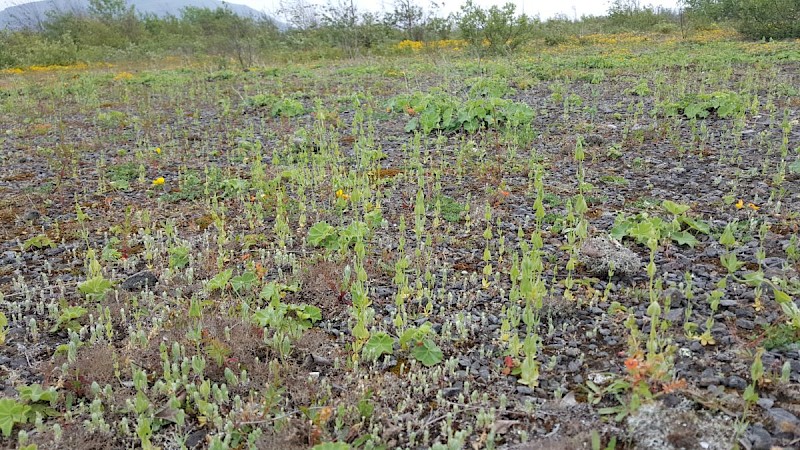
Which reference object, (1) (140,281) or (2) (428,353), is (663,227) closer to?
(2) (428,353)

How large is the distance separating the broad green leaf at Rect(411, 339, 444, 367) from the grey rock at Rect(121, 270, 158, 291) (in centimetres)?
202

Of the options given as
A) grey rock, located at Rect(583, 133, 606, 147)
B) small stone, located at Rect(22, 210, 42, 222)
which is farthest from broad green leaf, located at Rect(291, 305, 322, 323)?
grey rock, located at Rect(583, 133, 606, 147)

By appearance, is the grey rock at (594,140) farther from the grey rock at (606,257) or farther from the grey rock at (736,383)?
the grey rock at (736,383)

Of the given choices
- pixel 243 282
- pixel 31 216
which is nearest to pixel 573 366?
pixel 243 282

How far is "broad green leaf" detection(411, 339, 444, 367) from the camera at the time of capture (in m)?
2.99

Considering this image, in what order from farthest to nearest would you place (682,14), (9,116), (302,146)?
(682,14) < (9,116) < (302,146)

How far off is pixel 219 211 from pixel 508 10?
13.3 m

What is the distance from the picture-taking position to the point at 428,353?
119 inches

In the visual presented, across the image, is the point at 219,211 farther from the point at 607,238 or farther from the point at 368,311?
the point at 607,238

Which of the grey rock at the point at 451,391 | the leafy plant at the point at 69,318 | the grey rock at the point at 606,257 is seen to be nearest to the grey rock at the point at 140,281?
the leafy plant at the point at 69,318

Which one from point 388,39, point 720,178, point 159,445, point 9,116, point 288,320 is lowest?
point 159,445

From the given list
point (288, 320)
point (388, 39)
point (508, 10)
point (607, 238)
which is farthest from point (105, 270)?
point (388, 39)

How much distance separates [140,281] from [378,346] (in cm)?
193

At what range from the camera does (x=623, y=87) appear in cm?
973
